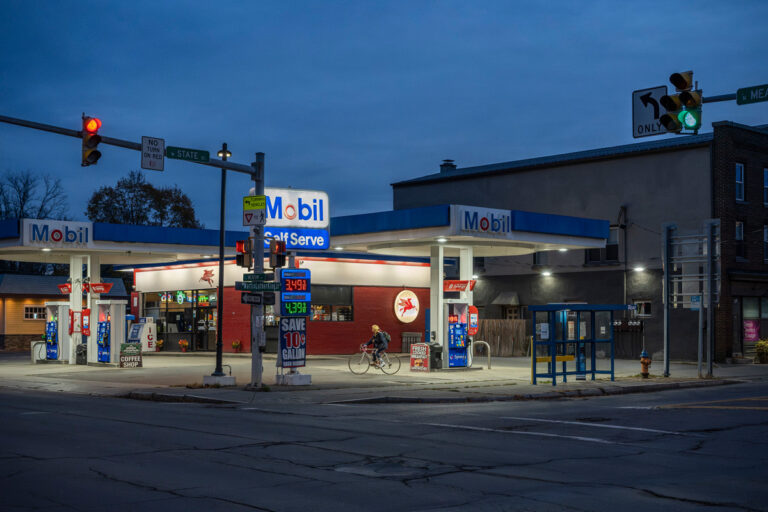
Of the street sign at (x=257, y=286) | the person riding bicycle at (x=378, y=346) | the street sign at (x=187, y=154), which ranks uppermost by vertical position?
the street sign at (x=187, y=154)

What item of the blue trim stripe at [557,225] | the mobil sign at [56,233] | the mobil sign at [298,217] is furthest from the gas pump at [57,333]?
the blue trim stripe at [557,225]

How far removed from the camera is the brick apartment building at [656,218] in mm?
37344

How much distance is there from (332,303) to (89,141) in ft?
81.0

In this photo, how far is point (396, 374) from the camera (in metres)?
28.0

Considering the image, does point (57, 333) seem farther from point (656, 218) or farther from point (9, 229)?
point (656, 218)

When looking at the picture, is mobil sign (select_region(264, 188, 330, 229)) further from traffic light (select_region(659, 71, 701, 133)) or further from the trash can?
the trash can

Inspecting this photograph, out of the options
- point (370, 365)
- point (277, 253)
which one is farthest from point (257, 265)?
point (370, 365)

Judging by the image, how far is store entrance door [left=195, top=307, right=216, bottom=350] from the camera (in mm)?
Answer: 43938

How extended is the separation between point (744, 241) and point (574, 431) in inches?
1083

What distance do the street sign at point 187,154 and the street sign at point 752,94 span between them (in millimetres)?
11336

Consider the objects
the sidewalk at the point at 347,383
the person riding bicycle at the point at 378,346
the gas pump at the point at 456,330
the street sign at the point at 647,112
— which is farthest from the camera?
the gas pump at the point at 456,330

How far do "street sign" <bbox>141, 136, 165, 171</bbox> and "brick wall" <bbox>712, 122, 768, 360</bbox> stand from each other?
2619cm

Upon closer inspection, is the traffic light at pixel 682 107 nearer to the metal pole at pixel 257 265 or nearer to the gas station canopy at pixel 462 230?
the metal pole at pixel 257 265

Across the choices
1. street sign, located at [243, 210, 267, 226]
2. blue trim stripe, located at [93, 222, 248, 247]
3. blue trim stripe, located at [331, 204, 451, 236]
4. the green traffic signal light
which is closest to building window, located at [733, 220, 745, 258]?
blue trim stripe, located at [331, 204, 451, 236]
